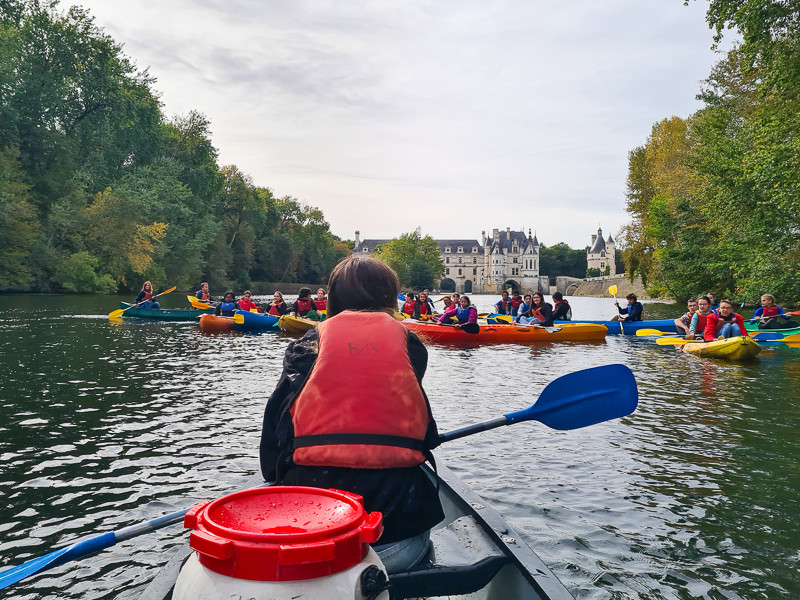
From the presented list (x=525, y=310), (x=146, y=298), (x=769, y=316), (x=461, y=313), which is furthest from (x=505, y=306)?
(x=146, y=298)

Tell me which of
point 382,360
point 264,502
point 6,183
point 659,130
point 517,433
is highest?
point 659,130

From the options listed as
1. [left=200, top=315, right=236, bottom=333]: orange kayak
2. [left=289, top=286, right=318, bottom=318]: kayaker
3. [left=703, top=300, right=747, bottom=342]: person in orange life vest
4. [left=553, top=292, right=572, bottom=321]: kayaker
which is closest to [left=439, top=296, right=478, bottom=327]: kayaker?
[left=553, top=292, right=572, bottom=321]: kayaker

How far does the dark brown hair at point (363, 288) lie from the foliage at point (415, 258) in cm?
8539

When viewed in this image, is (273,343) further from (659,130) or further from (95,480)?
(659,130)

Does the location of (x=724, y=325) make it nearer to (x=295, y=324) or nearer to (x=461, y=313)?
(x=461, y=313)

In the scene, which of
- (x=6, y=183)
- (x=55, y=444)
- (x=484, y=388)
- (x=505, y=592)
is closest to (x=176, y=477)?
(x=55, y=444)

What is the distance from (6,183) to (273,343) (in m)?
21.7

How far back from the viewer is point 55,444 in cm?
608

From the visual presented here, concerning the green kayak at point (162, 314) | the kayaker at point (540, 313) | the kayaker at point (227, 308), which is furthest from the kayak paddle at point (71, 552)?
the green kayak at point (162, 314)

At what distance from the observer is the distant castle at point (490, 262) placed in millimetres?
129125

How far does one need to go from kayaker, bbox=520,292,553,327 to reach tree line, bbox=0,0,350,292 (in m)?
25.5

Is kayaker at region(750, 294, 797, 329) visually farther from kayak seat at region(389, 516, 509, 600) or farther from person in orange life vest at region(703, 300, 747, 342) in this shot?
kayak seat at region(389, 516, 509, 600)

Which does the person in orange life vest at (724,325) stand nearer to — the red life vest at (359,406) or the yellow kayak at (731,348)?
the yellow kayak at (731,348)

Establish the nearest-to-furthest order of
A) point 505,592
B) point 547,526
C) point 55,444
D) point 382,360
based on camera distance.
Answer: point 382,360
point 505,592
point 547,526
point 55,444
